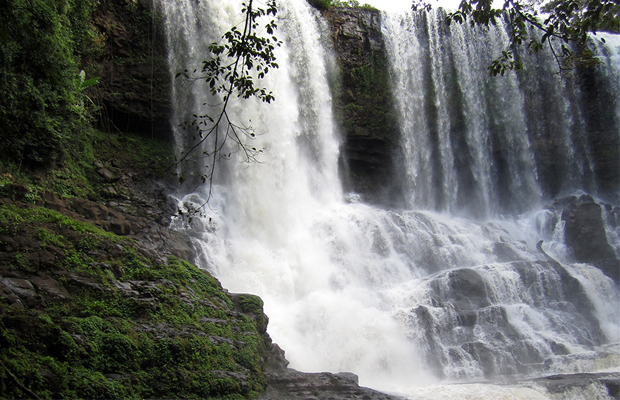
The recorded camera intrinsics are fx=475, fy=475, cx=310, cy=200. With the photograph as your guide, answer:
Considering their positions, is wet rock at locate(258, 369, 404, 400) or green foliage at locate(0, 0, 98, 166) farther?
green foliage at locate(0, 0, 98, 166)

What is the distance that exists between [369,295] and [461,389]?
458cm

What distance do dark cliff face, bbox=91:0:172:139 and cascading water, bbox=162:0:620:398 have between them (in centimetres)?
64

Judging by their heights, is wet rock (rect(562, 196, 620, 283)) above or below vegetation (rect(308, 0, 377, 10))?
below

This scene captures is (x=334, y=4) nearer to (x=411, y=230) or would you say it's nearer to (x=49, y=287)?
(x=411, y=230)

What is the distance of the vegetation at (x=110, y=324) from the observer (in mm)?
6371

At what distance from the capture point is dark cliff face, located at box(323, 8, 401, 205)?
23406 millimetres

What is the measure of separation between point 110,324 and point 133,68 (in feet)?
44.2

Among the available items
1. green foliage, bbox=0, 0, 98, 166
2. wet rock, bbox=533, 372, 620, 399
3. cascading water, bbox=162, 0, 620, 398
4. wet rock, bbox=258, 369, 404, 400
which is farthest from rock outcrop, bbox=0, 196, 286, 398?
wet rock, bbox=533, 372, 620, 399

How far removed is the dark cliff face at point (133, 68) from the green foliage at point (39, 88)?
4.40 meters

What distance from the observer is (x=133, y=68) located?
1848 centimetres

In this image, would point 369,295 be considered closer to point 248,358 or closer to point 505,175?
point 248,358

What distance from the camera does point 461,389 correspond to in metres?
11.6

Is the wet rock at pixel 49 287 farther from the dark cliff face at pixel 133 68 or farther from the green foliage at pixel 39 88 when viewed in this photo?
the dark cliff face at pixel 133 68

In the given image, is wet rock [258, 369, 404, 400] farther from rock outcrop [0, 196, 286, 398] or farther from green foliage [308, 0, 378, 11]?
green foliage [308, 0, 378, 11]
